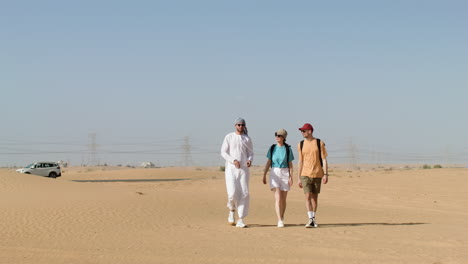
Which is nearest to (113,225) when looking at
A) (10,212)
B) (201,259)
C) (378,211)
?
(10,212)

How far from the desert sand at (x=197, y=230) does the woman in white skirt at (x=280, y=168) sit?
2.18 ft

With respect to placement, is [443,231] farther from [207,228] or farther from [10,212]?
[10,212]

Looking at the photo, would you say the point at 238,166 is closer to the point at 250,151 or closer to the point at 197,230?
the point at 250,151

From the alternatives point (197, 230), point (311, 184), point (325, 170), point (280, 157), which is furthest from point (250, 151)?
point (197, 230)

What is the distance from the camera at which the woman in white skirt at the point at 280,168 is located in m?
12.2

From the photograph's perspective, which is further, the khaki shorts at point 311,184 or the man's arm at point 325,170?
the khaki shorts at point 311,184

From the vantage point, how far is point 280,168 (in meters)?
12.2

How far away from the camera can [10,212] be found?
1414 centimetres

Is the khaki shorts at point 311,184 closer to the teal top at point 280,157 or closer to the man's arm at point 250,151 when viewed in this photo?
the teal top at point 280,157

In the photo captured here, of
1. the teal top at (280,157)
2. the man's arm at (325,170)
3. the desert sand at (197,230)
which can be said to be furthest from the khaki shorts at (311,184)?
the desert sand at (197,230)

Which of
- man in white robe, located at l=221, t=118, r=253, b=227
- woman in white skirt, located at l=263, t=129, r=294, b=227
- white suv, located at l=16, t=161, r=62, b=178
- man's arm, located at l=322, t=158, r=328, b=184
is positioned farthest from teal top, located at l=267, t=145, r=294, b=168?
white suv, located at l=16, t=161, r=62, b=178

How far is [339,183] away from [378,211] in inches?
521

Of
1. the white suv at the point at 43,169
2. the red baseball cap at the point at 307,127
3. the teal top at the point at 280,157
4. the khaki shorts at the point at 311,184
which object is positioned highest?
the red baseball cap at the point at 307,127

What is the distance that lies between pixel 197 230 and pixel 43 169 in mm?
37214
